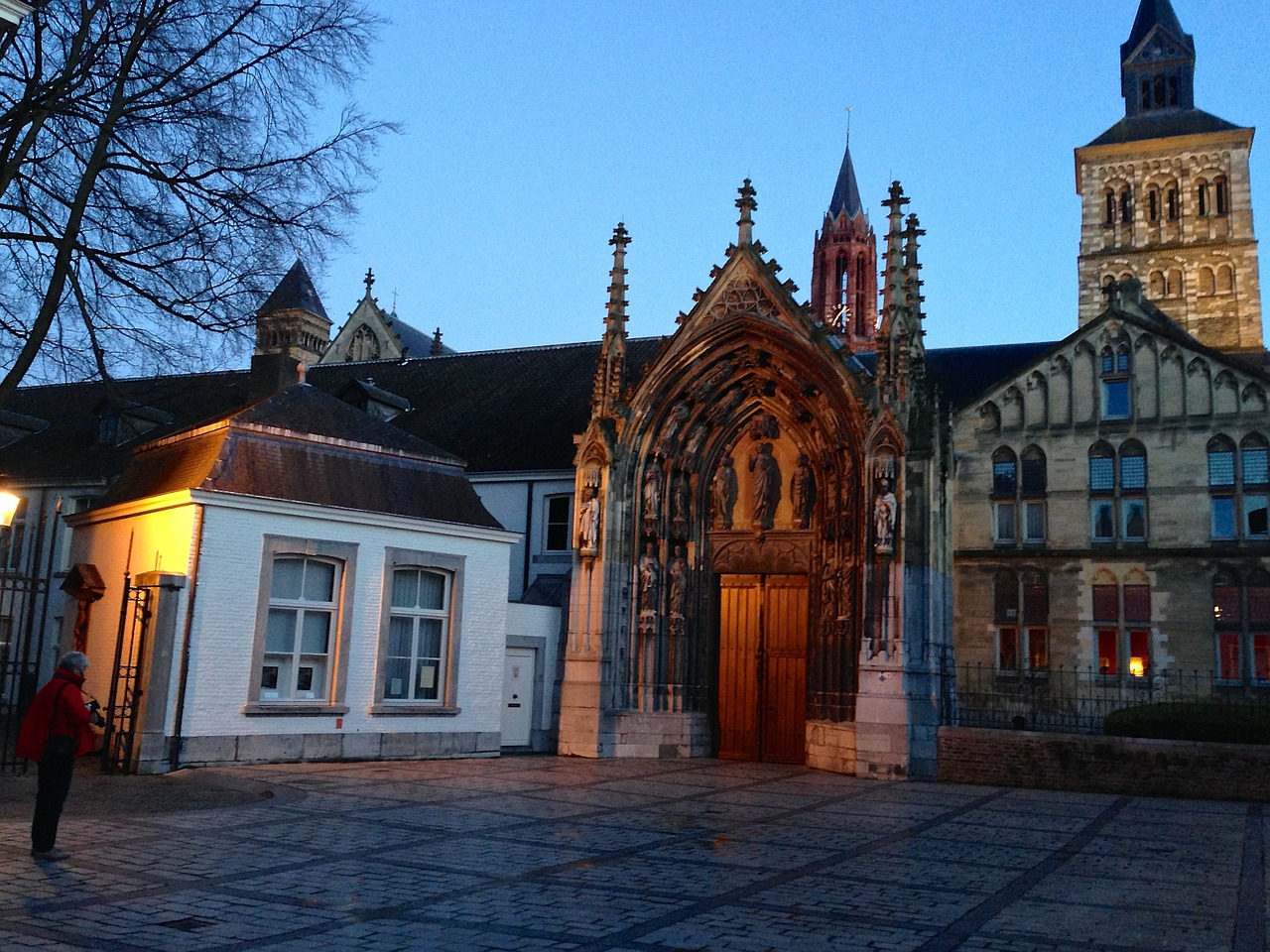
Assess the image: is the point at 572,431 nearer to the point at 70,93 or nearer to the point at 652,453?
the point at 652,453

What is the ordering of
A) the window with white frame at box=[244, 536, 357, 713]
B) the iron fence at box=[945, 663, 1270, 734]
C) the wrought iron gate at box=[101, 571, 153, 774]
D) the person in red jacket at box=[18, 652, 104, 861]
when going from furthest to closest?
1. the iron fence at box=[945, 663, 1270, 734]
2. the window with white frame at box=[244, 536, 357, 713]
3. the wrought iron gate at box=[101, 571, 153, 774]
4. the person in red jacket at box=[18, 652, 104, 861]

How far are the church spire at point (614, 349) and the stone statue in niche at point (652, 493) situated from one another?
1.38 metres

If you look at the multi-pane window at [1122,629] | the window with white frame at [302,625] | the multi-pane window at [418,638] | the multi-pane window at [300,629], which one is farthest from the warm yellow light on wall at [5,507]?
the multi-pane window at [1122,629]

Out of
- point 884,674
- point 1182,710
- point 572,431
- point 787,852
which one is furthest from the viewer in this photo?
point 572,431

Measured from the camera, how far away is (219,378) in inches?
1371

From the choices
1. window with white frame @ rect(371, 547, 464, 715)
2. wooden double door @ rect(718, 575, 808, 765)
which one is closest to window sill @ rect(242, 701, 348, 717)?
window with white frame @ rect(371, 547, 464, 715)

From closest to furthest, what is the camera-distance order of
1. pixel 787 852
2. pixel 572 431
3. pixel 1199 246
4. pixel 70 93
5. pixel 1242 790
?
pixel 787 852 → pixel 70 93 → pixel 1242 790 → pixel 572 431 → pixel 1199 246

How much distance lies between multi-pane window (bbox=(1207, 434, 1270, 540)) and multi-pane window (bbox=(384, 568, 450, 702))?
14.9m

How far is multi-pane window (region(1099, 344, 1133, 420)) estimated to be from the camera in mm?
23453

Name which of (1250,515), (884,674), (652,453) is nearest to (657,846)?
(884,674)

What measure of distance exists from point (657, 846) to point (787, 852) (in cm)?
123

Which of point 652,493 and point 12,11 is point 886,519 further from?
point 12,11

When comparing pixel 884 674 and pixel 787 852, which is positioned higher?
pixel 884 674

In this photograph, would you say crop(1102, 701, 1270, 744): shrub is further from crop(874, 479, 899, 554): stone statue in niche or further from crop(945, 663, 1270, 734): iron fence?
crop(874, 479, 899, 554): stone statue in niche
